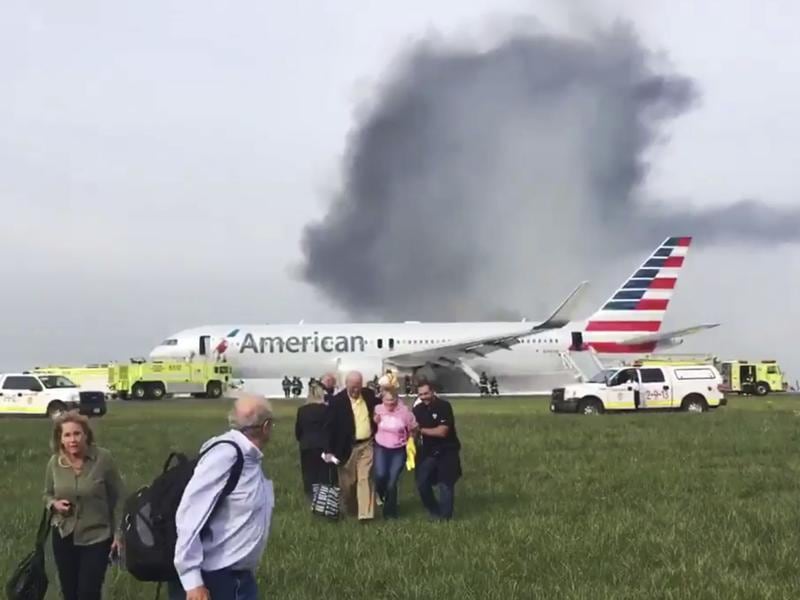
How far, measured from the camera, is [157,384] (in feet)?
204

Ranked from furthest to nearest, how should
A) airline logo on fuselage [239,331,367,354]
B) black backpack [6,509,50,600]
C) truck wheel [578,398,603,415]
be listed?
1. airline logo on fuselage [239,331,367,354]
2. truck wheel [578,398,603,415]
3. black backpack [6,509,50,600]

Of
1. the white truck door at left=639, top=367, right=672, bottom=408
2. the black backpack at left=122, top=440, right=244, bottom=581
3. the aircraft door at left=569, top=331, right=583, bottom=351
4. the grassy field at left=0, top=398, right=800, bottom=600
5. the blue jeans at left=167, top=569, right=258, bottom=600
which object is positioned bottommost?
the grassy field at left=0, top=398, right=800, bottom=600

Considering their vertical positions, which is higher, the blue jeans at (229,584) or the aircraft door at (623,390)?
the aircraft door at (623,390)

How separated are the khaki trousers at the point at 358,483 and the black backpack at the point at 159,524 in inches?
314

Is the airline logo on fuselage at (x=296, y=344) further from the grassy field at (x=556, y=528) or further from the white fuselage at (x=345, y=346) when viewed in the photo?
the grassy field at (x=556, y=528)

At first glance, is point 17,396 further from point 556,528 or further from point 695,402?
point 556,528

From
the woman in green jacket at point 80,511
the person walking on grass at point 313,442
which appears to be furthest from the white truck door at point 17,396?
the woman in green jacket at point 80,511

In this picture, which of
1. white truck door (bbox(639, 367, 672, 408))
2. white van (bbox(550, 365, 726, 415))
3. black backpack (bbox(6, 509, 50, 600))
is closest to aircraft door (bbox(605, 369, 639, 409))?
white van (bbox(550, 365, 726, 415))

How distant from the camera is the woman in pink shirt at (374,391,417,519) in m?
14.3

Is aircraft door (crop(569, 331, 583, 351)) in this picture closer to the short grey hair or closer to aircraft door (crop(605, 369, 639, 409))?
aircraft door (crop(605, 369, 639, 409))

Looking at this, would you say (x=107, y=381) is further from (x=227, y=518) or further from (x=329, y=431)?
(x=227, y=518)

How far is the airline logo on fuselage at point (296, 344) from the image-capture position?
2430 inches

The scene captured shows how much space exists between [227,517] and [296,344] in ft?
184

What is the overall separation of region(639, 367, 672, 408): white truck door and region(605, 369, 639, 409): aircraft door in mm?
264
